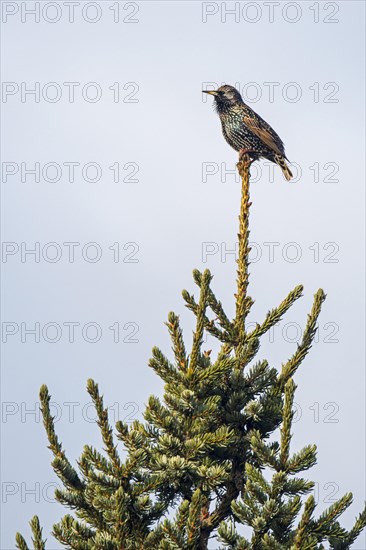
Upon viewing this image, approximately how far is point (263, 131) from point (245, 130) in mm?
290

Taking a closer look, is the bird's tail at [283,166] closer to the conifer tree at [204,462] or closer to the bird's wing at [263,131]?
the bird's wing at [263,131]

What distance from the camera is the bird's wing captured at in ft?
43.8

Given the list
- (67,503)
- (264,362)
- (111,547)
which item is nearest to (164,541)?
(111,547)

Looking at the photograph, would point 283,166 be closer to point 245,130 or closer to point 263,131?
point 263,131

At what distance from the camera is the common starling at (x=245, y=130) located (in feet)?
43.5

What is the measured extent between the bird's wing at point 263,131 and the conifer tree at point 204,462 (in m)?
7.85

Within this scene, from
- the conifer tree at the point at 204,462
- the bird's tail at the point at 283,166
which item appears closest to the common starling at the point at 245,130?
the bird's tail at the point at 283,166

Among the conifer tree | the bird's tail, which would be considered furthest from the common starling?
the conifer tree

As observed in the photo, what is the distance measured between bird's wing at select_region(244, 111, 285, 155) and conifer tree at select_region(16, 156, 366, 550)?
7.85 metres

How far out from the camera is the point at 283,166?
14.0 metres

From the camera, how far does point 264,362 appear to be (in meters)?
5.51

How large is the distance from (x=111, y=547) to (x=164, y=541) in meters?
0.37

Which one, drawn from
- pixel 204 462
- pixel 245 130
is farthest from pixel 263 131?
pixel 204 462

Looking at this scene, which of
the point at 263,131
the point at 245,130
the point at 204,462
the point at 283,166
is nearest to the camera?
the point at 204,462
